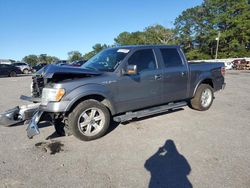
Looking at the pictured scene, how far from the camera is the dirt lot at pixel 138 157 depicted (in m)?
3.09

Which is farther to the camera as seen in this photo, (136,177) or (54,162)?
(54,162)

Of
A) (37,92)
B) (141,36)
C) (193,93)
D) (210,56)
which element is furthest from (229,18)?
(37,92)

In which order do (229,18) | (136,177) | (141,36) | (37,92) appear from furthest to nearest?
1. (141,36)
2. (229,18)
3. (37,92)
4. (136,177)

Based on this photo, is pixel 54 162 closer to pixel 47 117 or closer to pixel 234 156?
pixel 47 117

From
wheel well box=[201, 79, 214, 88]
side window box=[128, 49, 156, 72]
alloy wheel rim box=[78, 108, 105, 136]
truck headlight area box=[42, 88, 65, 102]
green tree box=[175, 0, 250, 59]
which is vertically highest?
green tree box=[175, 0, 250, 59]

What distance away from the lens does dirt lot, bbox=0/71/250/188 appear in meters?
3.09

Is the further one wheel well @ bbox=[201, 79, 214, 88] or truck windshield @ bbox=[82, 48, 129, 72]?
wheel well @ bbox=[201, 79, 214, 88]

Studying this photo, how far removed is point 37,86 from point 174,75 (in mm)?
3306

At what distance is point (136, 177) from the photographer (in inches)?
124

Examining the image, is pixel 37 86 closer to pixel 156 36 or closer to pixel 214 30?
pixel 214 30

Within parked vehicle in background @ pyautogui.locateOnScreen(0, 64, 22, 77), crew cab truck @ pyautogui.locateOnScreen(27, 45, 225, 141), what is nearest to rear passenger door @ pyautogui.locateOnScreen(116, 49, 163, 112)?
crew cab truck @ pyautogui.locateOnScreen(27, 45, 225, 141)

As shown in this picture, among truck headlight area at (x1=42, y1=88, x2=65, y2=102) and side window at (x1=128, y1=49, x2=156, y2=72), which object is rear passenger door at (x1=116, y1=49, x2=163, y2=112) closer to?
side window at (x1=128, y1=49, x2=156, y2=72)

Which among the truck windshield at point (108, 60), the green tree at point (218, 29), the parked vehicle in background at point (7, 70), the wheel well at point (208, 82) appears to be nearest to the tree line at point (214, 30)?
the green tree at point (218, 29)

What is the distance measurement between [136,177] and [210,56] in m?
53.5
